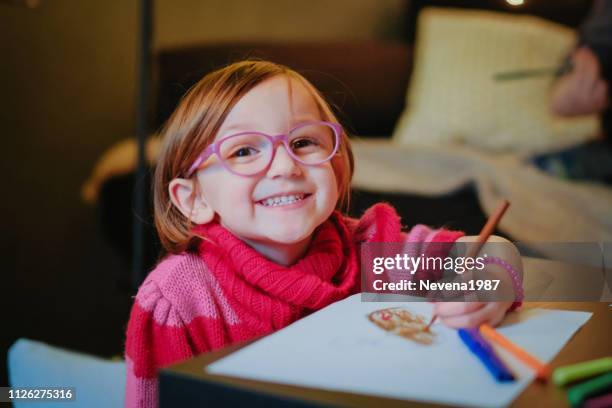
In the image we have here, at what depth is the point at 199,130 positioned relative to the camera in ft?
2.05

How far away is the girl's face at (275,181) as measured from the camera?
593 millimetres

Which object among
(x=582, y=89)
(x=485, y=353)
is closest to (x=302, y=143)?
(x=485, y=353)

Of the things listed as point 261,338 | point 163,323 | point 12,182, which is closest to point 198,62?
point 12,182

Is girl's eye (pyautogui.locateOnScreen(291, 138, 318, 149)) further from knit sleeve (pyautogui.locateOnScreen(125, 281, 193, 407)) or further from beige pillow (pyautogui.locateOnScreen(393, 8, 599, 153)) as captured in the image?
beige pillow (pyautogui.locateOnScreen(393, 8, 599, 153))

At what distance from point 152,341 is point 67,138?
4.01 ft

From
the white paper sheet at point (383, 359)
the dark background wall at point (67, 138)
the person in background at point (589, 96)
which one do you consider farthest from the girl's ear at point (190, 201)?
the person in background at point (589, 96)

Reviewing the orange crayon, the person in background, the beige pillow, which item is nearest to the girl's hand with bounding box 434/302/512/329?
the orange crayon

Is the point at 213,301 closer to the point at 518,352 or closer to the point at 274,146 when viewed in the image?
the point at 274,146

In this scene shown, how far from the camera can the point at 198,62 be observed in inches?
60.5

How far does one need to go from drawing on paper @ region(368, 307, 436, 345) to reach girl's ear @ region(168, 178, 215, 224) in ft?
0.73

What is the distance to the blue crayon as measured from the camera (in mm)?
387

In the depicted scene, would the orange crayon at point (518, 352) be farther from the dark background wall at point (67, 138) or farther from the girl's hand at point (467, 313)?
the dark background wall at point (67, 138)

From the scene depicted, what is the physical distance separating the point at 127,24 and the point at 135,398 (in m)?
1.37

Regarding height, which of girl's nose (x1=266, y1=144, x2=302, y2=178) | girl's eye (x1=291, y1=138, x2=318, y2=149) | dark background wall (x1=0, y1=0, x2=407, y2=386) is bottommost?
dark background wall (x1=0, y1=0, x2=407, y2=386)
